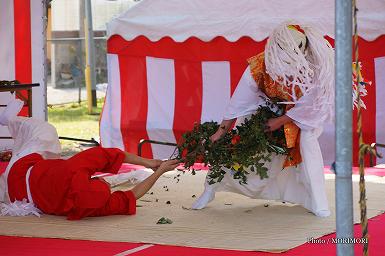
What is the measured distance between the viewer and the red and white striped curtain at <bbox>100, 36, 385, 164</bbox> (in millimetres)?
7982

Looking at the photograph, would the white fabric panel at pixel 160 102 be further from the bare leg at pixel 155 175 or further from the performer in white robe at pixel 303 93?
the performer in white robe at pixel 303 93

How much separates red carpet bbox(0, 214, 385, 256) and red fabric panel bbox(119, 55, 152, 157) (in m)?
3.86

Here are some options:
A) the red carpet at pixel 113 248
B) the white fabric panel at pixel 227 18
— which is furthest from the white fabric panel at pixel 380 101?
the red carpet at pixel 113 248

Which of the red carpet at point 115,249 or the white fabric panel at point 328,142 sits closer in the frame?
the red carpet at point 115,249

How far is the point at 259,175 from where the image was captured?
5367mm

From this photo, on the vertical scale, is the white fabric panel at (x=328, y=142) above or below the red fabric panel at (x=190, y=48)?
below

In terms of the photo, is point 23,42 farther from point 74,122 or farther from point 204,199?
point 74,122

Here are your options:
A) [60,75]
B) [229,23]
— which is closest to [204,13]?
[229,23]

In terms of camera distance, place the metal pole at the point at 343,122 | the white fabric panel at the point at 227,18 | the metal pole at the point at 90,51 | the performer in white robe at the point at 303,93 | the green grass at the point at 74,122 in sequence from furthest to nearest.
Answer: the metal pole at the point at 90,51 < the green grass at the point at 74,122 < the white fabric panel at the point at 227,18 < the performer in white robe at the point at 303,93 < the metal pole at the point at 343,122

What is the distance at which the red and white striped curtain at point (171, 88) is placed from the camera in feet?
26.2

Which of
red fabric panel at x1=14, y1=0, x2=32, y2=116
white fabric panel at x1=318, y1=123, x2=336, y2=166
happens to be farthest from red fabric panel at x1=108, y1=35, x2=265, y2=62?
white fabric panel at x1=318, y1=123, x2=336, y2=166

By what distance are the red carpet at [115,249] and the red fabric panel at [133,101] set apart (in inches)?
152

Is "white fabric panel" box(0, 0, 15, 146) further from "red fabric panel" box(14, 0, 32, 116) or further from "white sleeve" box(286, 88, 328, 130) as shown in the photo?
"white sleeve" box(286, 88, 328, 130)

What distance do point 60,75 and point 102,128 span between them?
8794 millimetres
